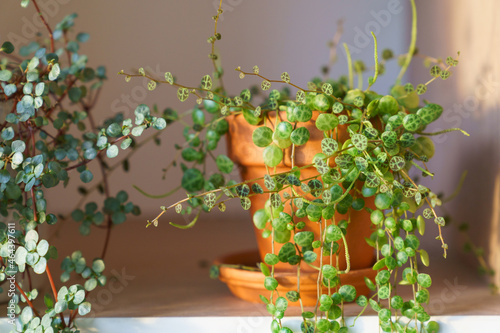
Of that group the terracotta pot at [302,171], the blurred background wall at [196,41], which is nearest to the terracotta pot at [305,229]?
the terracotta pot at [302,171]

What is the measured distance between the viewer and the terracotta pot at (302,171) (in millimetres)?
729

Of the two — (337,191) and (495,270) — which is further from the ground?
(337,191)

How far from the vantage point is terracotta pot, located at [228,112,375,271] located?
73cm

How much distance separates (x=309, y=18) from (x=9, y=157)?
47.1 inches

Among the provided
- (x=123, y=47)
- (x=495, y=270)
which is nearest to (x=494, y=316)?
(x=495, y=270)

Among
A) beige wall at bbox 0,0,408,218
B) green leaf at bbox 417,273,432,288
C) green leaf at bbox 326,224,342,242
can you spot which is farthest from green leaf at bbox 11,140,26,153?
beige wall at bbox 0,0,408,218

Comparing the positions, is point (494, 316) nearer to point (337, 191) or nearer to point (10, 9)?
point (337, 191)

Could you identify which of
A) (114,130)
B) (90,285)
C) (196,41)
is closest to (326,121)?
(114,130)

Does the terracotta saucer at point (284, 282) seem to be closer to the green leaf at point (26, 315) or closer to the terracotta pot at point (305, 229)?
the terracotta pot at point (305, 229)

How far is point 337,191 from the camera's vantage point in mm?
678

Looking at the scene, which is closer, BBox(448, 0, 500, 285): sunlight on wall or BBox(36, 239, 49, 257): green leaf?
BBox(36, 239, 49, 257): green leaf

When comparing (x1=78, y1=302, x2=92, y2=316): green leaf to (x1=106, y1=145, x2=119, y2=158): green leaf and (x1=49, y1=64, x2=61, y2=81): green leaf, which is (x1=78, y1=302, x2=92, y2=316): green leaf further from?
(x1=49, y1=64, x2=61, y2=81): green leaf

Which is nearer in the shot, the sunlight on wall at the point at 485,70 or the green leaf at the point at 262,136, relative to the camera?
the green leaf at the point at 262,136

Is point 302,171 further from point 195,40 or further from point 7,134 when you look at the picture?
point 195,40
